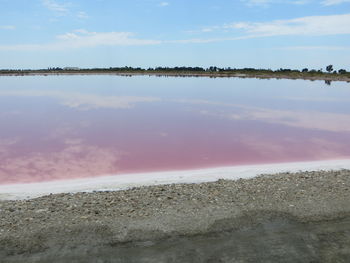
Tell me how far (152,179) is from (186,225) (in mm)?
5794

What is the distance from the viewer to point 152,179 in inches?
596

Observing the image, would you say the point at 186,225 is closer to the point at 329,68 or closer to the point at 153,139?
the point at 153,139

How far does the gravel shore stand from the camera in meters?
8.01

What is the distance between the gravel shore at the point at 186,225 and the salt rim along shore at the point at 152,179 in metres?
1.32

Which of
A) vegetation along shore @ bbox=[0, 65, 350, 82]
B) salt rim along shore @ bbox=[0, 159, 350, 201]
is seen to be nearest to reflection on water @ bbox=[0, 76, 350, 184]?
salt rim along shore @ bbox=[0, 159, 350, 201]

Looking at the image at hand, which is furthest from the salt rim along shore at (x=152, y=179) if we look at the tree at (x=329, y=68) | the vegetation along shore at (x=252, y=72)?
the tree at (x=329, y=68)

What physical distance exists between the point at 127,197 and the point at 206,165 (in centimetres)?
727

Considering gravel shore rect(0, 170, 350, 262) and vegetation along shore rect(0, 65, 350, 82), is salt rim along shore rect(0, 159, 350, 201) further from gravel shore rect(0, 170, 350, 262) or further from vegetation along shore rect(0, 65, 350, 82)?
vegetation along shore rect(0, 65, 350, 82)

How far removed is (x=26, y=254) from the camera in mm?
8039

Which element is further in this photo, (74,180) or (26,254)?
(74,180)

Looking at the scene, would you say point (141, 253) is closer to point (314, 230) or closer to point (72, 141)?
point (314, 230)

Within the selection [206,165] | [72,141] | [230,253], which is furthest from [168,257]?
[72,141]

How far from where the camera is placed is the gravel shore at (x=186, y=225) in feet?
26.3

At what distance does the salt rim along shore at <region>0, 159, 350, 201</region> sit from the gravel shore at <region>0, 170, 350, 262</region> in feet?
4.32
